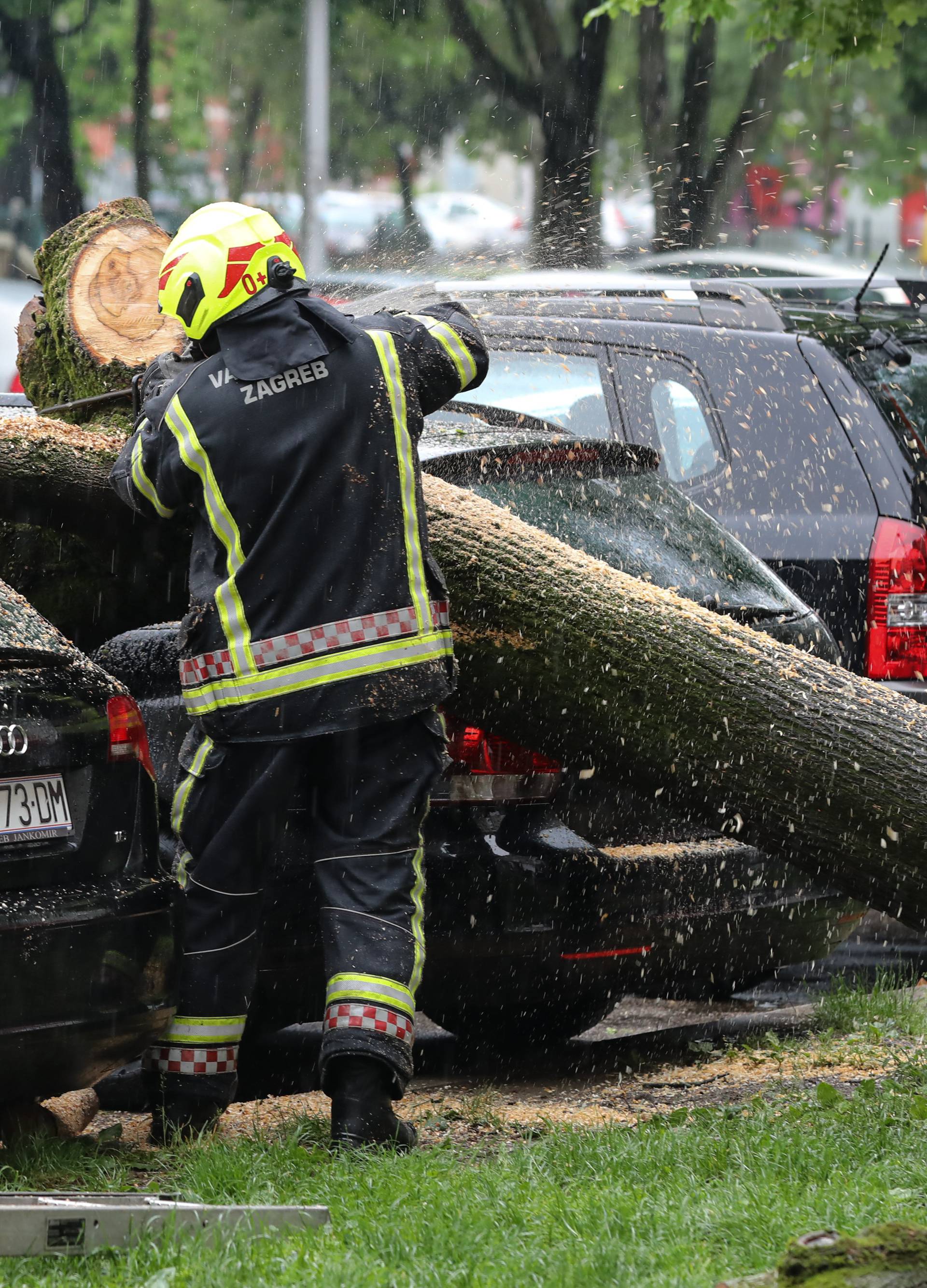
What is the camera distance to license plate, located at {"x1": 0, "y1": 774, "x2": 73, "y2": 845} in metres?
3.32

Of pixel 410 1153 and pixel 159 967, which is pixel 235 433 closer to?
pixel 159 967

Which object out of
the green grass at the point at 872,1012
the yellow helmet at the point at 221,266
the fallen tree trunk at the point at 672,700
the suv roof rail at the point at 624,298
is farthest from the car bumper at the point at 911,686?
the yellow helmet at the point at 221,266

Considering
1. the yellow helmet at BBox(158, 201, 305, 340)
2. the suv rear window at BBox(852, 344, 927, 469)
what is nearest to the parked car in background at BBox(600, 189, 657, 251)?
the suv rear window at BBox(852, 344, 927, 469)

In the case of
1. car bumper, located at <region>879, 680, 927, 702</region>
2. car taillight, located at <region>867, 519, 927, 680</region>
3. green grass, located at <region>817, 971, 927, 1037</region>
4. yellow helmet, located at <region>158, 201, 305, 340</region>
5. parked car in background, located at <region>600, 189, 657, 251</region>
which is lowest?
parked car in background, located at <region>600, 189, 657, 251</region>

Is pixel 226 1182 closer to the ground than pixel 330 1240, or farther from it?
closer to the ground

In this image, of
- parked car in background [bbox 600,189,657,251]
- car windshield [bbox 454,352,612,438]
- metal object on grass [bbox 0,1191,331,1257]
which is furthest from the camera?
parked car in background [bbox 600,189,657,251]

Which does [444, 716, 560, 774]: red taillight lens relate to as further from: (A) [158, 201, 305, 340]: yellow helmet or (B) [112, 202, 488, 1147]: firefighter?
(A) [158, 201, 305, 340]: yellow helmet

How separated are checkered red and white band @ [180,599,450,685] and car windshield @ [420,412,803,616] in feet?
3.07

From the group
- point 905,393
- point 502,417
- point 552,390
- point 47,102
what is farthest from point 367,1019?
point 47,102

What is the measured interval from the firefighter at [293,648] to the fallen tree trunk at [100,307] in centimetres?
86

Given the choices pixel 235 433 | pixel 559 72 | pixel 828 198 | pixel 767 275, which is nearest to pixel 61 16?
pixel 559 72

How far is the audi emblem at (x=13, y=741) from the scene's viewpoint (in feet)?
10.9

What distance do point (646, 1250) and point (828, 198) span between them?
32587mm

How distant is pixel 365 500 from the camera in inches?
151
